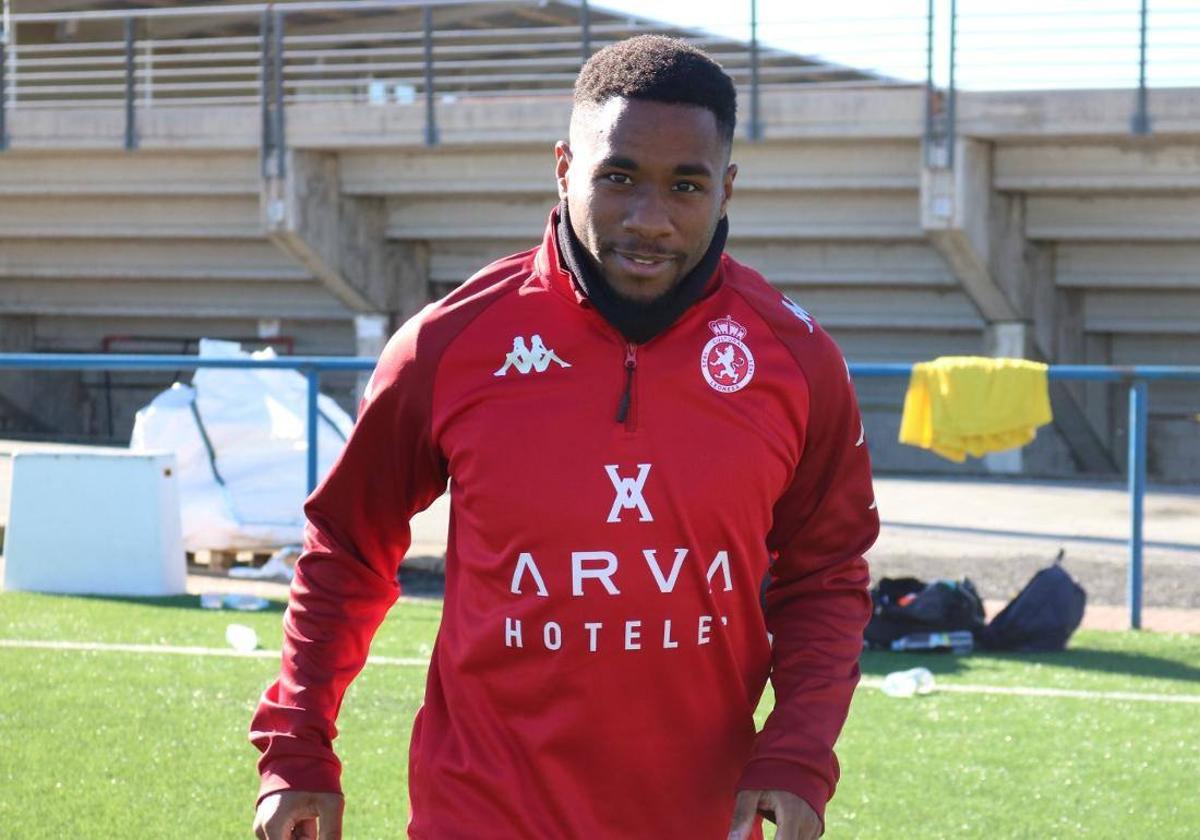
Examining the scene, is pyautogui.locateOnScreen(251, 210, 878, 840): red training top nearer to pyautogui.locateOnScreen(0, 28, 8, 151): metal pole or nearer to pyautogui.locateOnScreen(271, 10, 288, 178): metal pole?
pyautogui.locateOnScreen(271, 10, 288, 178): metal pole

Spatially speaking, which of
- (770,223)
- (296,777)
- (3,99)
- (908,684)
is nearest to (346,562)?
(296,777)

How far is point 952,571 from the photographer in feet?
37.0

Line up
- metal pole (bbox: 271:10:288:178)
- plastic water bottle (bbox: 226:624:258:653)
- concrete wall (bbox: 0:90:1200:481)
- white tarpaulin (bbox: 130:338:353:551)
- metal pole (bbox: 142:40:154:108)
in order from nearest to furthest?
plastic water bottle (bbox: 226:624:258:653), white tarpaulin (bbox: 130:338:353:551), concrete wall (bbox: 0:90:1200:481), metal pole (bbox: 271:10:288:178), metal pole (bbox: 142:40:154:108)

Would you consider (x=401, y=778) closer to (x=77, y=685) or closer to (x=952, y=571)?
(x=77, y=685)

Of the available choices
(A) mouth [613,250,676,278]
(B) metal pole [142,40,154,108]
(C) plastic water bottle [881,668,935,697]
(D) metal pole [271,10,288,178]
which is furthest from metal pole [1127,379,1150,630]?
(B) metal pole [142,40,154,108]

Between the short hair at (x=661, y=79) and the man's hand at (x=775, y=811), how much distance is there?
891 mm

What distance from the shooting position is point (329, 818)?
256cm

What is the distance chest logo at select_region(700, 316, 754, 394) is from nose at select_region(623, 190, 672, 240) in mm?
171

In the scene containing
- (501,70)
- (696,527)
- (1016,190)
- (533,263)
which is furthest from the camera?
(501,70)

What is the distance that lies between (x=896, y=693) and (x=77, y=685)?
128 inches

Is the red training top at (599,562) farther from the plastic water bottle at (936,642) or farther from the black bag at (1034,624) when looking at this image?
the black bag at (1034,624)

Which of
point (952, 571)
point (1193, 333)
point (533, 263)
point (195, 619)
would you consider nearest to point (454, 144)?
point (1193, 333)

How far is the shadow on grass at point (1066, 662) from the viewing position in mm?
8062

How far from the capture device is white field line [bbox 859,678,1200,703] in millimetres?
7445
